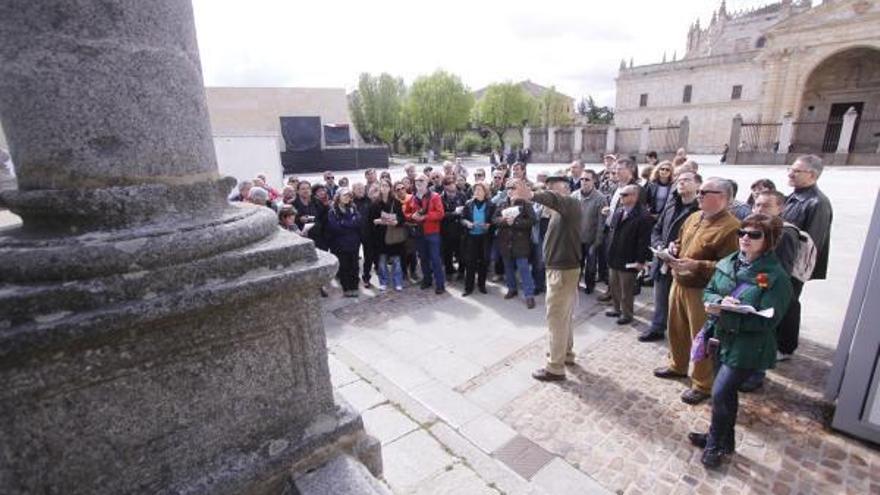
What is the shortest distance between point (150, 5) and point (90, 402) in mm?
1625

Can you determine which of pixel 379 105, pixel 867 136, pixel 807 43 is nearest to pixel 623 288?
pixel 867 136

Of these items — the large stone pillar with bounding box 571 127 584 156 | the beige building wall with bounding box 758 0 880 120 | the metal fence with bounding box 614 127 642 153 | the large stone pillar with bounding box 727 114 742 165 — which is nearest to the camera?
the large stone pillar with bounding box 727 114 742 165

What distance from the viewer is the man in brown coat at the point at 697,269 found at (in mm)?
3771

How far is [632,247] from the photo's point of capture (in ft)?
17.8

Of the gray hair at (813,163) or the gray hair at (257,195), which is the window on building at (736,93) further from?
the gray hair at (257,195)

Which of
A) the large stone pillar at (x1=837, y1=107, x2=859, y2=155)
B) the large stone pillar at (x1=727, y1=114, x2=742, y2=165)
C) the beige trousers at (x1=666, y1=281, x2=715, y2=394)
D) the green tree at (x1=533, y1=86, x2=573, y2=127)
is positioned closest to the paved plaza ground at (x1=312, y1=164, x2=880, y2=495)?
the beige trousers at (x1=666, y1=281, x2=715, y2=394)

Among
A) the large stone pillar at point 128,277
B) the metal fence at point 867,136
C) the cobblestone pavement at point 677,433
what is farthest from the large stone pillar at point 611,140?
the large stone pillar at point 128,277

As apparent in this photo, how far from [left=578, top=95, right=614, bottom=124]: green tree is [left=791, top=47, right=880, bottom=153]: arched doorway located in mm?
31661

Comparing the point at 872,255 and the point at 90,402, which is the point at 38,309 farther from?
the point at 872,255

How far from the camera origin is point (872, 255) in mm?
3547

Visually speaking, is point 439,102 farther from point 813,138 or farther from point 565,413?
point 565,413

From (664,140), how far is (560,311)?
126ft

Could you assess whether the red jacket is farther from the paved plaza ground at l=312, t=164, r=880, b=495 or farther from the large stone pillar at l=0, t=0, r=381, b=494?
the large stone pillar at l=0, t=0, r=381, b=494

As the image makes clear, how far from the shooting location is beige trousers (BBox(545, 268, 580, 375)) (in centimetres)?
437
